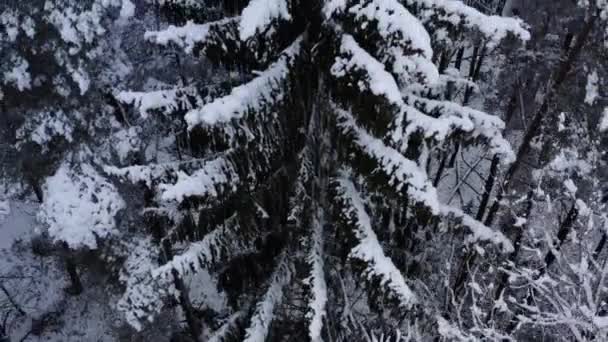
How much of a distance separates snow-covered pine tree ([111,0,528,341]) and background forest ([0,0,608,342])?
0.02 meters

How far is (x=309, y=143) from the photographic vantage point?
6.16 m

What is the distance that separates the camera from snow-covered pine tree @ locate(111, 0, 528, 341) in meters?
4.73

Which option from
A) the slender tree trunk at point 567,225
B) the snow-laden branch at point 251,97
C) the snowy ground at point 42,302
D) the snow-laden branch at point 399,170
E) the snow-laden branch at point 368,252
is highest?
the snow-laden branch at point 251,97

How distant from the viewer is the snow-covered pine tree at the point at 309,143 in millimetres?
4727

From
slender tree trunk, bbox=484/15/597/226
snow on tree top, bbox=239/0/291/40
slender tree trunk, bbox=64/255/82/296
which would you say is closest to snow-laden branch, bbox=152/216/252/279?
snow on tree top, bbox=239/0/291/40

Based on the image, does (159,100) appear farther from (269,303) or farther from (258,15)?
(269,303)

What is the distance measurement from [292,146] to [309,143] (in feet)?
0.71

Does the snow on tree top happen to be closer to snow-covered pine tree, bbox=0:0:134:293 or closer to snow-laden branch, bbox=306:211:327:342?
snow-laden branch, bbox=306:211:327:342

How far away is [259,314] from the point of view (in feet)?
21.8

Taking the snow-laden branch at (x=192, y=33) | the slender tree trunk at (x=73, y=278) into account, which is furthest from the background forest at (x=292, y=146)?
the slender tree trunk at (x=73, y=278)

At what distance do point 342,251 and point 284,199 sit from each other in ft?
3.42

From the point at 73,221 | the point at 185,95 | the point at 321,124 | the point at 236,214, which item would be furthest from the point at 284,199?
the point at 73,221

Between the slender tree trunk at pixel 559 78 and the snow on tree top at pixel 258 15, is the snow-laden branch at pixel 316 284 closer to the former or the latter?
the snow on tree top at pixel 258 15

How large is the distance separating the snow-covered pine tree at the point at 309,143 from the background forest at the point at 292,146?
2cm
